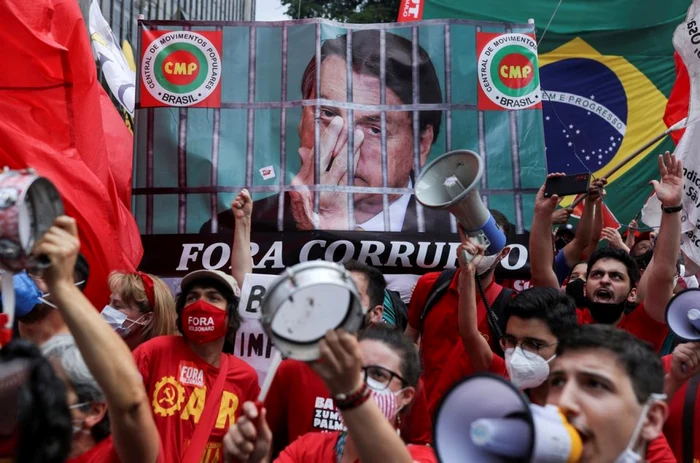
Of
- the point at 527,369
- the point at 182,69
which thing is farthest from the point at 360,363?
the point at 182,69

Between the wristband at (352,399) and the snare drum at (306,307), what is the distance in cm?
14

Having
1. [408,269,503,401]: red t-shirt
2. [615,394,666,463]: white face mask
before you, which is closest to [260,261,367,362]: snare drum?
[615,394,666,463]: white face mask

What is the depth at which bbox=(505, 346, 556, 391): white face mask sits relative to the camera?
151 inches

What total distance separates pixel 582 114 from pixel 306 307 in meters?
8.51

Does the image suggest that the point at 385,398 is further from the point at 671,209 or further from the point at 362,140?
the point at 362,140

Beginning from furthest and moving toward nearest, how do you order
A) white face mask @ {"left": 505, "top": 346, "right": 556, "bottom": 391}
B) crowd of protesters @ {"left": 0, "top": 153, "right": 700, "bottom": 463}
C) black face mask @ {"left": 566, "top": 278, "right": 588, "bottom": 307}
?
black face mask @ {"left": 566, "top": 278, "right": 588, "bottom": 307} < white face mask @ {"left": 505, "top": 346, "right": 556, "bottom": 391} < crowd of protesters @ {"left": 0, "top": 153, "right": 700, "bottom": 463}

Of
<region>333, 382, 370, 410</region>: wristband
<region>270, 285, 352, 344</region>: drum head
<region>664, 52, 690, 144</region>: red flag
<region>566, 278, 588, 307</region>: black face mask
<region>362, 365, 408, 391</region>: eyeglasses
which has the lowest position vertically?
<region>566, 278, 588, 307</region>: black face mask

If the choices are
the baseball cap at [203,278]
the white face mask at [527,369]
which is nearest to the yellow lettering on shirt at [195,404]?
the baseball cap at [203,278]

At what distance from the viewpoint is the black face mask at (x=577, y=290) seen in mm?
5463

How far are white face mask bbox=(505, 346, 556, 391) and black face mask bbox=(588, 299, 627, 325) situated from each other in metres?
1.11

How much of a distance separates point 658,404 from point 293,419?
1.80m

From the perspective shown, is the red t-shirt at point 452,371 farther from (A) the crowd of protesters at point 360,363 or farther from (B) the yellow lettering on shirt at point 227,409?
(B) the yellow lettering on shirt at point 227,409

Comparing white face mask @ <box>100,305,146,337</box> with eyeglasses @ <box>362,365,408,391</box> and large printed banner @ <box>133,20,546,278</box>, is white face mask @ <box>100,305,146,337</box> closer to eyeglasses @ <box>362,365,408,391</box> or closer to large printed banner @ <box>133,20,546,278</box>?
large printed banner @ <box>133,20,546,278</box>

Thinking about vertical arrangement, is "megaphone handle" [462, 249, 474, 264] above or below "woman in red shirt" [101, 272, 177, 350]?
above
